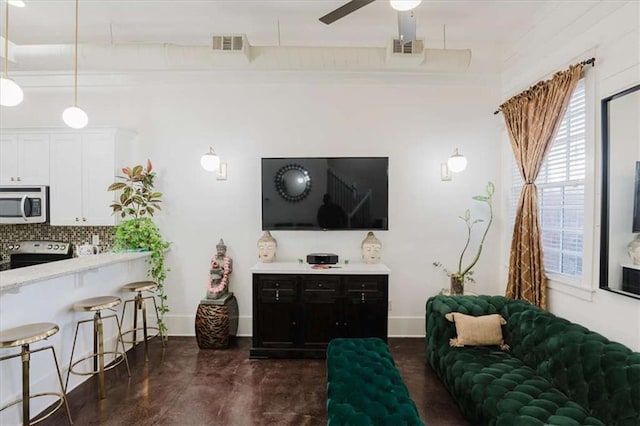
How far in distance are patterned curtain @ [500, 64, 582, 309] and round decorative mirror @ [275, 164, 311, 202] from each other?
92.3 inches

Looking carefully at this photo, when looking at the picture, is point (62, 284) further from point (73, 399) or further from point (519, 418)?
point (519, 418)

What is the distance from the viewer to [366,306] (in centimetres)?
353

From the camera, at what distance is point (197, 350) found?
3723mm

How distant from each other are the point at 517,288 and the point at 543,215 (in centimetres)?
80

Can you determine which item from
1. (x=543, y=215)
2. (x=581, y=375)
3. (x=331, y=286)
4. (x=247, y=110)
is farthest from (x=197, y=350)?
(x=543, y=215)

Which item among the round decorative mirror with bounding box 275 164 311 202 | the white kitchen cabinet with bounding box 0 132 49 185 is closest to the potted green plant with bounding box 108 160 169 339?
the white kitchen cabinet with bounding box 0 132 49 185

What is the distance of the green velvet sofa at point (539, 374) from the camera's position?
185cm

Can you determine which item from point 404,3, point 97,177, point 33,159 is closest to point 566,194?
point 404,3

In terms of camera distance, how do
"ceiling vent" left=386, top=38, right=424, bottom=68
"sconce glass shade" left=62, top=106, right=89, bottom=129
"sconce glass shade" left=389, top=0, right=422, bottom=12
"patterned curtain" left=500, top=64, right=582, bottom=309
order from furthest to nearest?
"ceiling vent" left=386, top=38, right=424, bottom=68
"patterned curtain" left=500, top=64, right=582, bottom=309
"sconce glass shade" left=62, top=106, right=89, bottom=129
"sconce glass shade" left=389, top=0, right=422, bottom=12

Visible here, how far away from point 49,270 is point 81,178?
1.70m

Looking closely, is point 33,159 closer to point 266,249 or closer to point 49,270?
point 49,270

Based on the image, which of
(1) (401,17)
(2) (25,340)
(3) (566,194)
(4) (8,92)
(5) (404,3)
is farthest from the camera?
(3) (566,194)

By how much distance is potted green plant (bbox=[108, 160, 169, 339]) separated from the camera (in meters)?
3.82

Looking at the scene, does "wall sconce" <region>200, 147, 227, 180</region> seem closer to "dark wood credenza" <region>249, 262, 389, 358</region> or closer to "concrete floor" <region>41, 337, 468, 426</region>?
"dark wood credenza" <region>249, 262, 389, 358</region>
